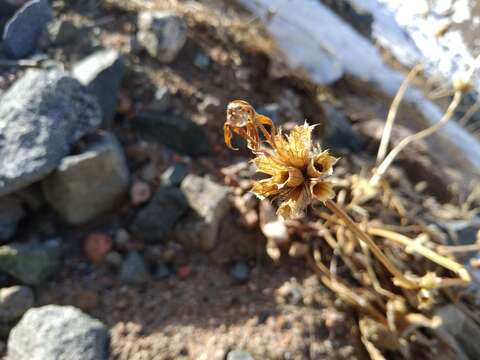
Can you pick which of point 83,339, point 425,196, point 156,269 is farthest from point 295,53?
A: point 83,339

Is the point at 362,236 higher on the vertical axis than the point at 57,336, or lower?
higher

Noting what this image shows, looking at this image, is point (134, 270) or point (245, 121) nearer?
point (245, 121)

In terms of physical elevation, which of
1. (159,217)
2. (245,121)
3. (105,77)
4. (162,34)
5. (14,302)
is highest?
(245,121)

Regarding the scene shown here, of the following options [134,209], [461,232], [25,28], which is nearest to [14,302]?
[134,209]

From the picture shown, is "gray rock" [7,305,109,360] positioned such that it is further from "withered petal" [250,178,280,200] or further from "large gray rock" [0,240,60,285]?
"withered petal" [250,178,280,200]

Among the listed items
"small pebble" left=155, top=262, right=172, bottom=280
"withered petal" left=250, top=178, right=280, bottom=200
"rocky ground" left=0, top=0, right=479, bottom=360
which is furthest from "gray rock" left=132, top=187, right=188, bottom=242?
"withered petal" left=250, top=178, right=280, bottom=200

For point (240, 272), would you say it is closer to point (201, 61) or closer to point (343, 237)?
point (343, 237)

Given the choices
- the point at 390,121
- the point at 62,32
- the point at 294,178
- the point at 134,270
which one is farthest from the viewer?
the point at 62,32

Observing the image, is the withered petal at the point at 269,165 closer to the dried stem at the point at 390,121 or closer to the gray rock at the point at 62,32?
the dried stem at the point at 390,121
